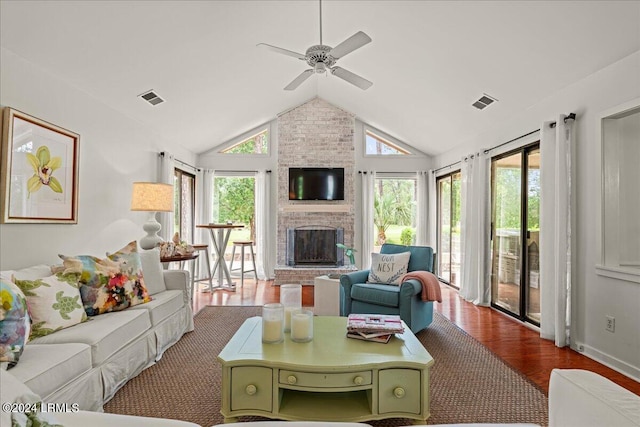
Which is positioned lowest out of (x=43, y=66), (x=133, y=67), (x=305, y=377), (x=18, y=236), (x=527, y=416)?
(x=527, y=416)

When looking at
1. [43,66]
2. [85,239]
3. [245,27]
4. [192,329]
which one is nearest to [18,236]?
[85,239]

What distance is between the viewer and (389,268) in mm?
3912

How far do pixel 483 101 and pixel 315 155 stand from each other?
3243 millimetres

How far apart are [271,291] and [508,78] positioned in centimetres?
430

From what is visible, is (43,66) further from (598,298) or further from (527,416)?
(598,298)

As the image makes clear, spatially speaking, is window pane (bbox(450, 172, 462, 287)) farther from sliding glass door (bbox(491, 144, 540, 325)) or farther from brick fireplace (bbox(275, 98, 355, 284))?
brick fireplace (bbox(275, 98, 355, 284))

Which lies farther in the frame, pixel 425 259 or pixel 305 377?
pixel 425 259

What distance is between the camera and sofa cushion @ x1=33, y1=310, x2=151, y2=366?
2.16 m

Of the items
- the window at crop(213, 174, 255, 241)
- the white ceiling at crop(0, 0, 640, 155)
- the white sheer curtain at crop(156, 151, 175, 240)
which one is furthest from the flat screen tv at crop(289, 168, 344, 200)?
the white sheer curtain at crop(156, 151, 175, 240)

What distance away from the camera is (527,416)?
2.16 m

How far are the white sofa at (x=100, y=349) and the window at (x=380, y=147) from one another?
15.7ft

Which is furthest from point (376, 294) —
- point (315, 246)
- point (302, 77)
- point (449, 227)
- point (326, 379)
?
point (449, 227)

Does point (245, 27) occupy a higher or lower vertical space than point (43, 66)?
higher

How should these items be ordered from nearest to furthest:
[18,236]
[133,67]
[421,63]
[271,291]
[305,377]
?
[305,377] → [18,236] → [133,67] → [421,63] → [271,291]
